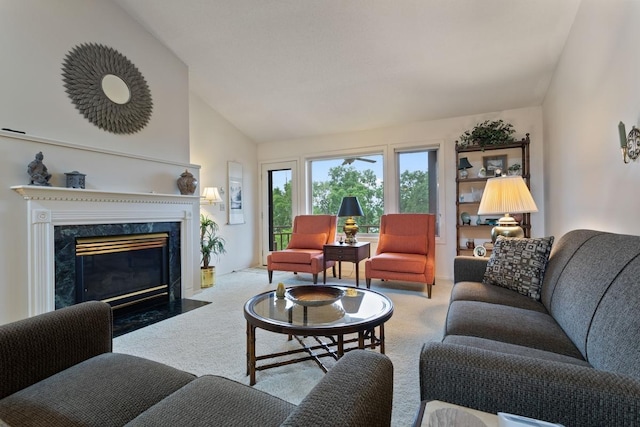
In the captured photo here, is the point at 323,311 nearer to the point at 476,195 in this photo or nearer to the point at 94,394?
the point at 94,394

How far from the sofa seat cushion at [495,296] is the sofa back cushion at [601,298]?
0.08 meters

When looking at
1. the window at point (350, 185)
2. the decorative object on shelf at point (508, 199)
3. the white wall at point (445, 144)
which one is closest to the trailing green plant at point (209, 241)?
the white wall at point (445, 144)

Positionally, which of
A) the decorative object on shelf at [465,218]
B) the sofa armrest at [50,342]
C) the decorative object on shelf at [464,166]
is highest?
the decorative object on shelf at [464,166]

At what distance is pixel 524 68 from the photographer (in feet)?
10.8

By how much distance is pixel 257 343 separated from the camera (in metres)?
2.33

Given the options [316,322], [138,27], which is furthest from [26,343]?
[138,27]

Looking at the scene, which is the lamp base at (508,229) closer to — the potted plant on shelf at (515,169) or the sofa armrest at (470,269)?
the sofa armrest at (470,269)

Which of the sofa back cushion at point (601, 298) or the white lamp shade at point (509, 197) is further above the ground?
the white lamp shade at point (509, 197)

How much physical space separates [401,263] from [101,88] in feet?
11.7

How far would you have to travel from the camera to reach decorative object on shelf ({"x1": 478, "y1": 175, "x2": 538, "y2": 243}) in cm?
265

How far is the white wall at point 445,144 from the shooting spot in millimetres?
3928

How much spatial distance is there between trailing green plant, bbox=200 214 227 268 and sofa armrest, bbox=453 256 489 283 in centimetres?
317

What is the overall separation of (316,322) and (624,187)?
6.24 feet

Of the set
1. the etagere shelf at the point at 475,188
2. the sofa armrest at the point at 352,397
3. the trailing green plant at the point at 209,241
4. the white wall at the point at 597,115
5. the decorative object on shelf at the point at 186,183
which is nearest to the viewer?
the sofa armrest at the point at 352,397
